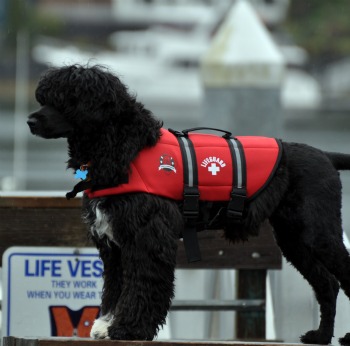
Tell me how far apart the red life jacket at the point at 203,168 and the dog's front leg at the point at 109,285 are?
0.27m

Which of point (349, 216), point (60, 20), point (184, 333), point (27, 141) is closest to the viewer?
point (184, 333)

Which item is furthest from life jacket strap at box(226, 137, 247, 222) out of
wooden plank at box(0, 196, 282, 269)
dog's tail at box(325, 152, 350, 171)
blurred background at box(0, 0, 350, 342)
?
blurred background at box(0, 0, 350, 342)

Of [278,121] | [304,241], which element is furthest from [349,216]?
[304,241]

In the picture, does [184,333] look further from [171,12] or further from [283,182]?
[171,12]

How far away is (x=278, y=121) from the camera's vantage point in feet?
32.6

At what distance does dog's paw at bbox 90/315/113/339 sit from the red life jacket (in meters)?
0.55

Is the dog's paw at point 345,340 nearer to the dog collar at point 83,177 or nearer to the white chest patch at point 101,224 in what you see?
the white chest patch at point 101,224

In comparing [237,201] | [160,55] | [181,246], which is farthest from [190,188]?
[160,55]

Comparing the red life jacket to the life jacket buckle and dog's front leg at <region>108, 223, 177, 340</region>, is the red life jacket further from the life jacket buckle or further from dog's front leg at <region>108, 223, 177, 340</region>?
dog's front leg at <region>108, 223, 177, 340</region>

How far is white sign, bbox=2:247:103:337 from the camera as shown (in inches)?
261

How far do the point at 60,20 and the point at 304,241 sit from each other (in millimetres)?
71749

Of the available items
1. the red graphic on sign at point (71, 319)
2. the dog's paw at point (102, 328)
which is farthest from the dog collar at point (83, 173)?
the red graphic on sign at point (71, 319)

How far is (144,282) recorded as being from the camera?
513cm

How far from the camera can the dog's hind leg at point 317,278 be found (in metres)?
5.49
